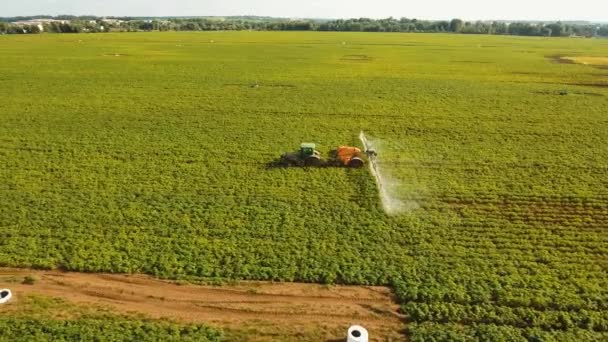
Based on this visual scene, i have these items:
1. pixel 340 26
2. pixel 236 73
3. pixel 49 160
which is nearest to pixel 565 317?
pixel 49 160

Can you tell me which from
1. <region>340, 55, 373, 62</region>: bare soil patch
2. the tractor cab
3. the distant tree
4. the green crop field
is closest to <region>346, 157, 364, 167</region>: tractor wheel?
the green crop field

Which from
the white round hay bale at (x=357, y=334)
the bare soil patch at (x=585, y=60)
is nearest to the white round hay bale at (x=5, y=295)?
the white round hay bale at (x=357, y=334)

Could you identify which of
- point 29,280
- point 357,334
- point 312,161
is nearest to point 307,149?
point 312,161

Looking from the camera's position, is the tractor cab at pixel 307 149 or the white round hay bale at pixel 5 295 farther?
the tractor cab at pixel 307 149

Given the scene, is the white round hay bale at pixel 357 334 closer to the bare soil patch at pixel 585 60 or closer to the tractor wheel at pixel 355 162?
the tractor wheel at pixel 355 162

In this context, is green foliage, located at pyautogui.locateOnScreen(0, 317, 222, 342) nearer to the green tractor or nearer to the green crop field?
the green crop field

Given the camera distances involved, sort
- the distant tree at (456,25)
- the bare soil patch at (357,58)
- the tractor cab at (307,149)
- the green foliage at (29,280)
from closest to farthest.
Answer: the green foliage at (29,280) → the tractor cab at (307,149) → the bare soil patch at (357,58) → the distant tree at (456,25)

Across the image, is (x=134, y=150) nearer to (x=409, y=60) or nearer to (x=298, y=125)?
(x=298, y=125)
